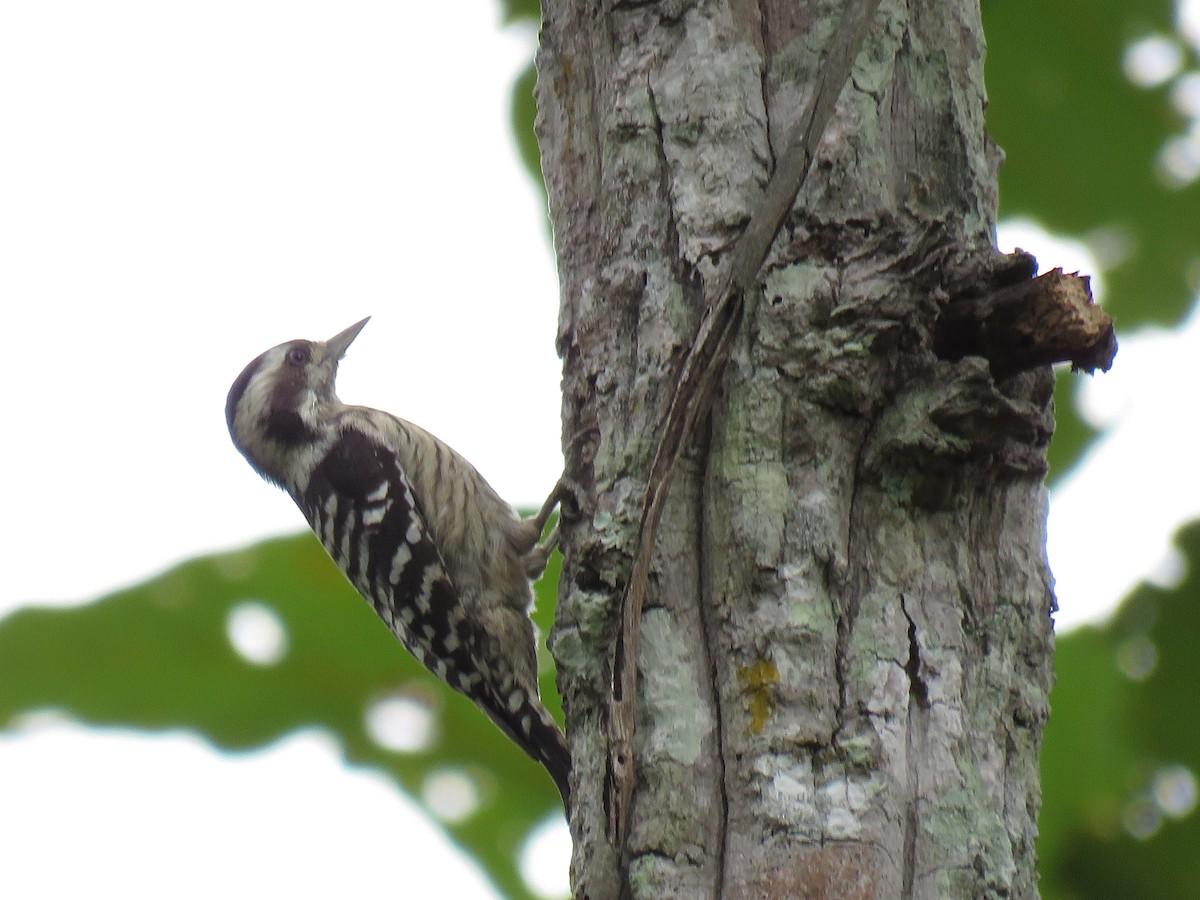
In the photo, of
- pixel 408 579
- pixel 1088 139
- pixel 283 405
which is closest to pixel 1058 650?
pixel 1088 139

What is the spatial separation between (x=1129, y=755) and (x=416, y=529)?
7.98 ft

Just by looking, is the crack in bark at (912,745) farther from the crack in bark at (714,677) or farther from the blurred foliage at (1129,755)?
the blurred foliage at (1129,755)

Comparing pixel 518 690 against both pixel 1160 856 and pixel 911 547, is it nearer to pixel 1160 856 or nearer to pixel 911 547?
pixel 1160 856

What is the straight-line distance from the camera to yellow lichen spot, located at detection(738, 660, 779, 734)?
2182 millimetres

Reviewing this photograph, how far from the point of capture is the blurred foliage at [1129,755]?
315cm

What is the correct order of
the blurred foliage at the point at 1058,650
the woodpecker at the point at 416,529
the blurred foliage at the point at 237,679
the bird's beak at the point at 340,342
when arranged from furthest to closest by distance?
the bird's beak at the point at 340,342
the woodpecker at the point at 416,529
the blurred foliage at the point at 237,679
the blurred foliage at the point at 1058,650

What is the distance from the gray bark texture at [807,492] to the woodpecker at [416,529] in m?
1.55

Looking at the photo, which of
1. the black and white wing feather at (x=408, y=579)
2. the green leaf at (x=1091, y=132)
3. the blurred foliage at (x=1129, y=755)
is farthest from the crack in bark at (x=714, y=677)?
the black and white wing feather at (x=408, y=579)

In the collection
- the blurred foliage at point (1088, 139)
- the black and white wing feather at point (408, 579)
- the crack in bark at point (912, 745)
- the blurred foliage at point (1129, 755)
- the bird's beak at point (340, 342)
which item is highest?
the bird's beak at point (340, 342)

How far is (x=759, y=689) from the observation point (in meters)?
2.20

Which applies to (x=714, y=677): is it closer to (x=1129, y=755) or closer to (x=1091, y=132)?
(x=1129, y=755)

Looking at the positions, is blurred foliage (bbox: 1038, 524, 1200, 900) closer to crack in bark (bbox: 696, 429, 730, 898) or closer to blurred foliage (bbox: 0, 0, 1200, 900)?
blurred foliage (bbox: 0, 0, 1200, 900)

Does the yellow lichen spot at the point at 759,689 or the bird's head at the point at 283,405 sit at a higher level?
the bird's head at the point at 283,405

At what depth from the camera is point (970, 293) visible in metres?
2.41
